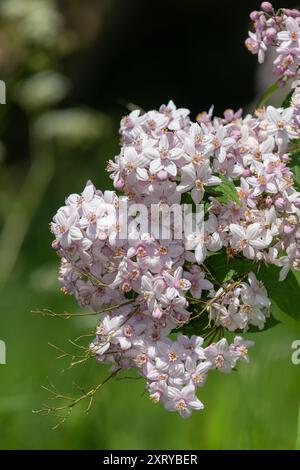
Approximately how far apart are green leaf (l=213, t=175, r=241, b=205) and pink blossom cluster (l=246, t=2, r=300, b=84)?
293mm

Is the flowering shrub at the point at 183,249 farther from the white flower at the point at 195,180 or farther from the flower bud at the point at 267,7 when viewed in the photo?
the flower bud at the point at 267,7

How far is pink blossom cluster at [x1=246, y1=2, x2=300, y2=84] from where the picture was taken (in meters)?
1.91

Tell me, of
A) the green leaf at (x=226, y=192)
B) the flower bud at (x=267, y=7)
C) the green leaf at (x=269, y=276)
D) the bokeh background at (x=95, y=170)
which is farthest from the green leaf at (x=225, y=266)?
the flower bud at (x=267, y=7)

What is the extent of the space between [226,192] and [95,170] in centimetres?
561

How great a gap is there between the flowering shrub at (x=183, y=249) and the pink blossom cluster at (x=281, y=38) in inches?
4.1

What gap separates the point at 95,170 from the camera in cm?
735

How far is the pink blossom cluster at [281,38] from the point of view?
6.28 feet

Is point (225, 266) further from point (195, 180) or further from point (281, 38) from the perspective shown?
point (281, 38)

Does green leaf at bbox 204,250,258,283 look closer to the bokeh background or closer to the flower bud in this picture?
the bokeh background

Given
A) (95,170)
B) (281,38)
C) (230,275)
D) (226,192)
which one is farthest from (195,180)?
(95,170)

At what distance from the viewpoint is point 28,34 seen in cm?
459

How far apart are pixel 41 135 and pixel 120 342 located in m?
3.68

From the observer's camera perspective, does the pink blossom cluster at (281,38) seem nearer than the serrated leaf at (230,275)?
No
